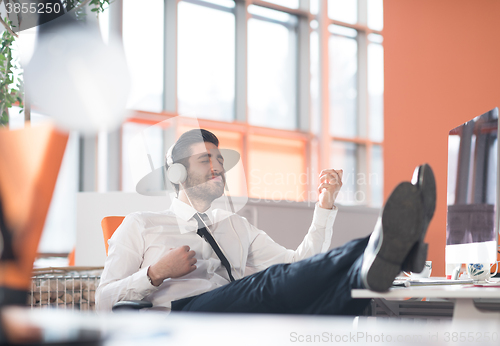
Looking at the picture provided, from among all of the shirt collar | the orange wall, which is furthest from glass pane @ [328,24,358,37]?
the shirt collar

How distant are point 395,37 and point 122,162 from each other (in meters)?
2.79

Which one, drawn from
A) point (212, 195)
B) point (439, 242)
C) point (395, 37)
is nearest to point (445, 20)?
point (395, 37)

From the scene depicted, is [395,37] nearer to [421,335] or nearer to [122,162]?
[122,162]

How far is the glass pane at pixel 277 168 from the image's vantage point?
6246mm

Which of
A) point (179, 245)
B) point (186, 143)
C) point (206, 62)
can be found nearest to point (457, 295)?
point (179, 245)

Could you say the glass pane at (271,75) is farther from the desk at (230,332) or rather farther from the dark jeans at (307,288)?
the desk at (230,332)

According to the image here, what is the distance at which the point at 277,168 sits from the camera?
644cm

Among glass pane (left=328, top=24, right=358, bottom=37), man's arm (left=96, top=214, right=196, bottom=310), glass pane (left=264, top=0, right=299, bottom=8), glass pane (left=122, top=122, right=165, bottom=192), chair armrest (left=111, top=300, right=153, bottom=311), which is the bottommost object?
chair armrest (left=111, top=300, right=153, bottom=311)

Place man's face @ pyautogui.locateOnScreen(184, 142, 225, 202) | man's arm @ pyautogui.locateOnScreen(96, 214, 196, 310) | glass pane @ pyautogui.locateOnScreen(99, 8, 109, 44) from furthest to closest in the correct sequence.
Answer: glass pane @ pyautogui.locateOnScreen(99, 8, 109, 44), man's face @ pyautogui.locateOnScreen(184, 142, 225, 202), man's arm @ pyautogui.locateOnScreen(96, 214, 196, 310)

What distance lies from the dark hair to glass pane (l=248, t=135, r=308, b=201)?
435 cm

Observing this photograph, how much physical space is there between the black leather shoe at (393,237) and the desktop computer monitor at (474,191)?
19.8 inches

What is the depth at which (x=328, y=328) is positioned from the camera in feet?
1.87

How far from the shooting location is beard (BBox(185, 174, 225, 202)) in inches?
68.6

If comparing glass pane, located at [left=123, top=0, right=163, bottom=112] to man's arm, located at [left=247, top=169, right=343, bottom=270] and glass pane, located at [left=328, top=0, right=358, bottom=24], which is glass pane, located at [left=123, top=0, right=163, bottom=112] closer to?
glass pane, located at [left=328, top=0, right=358, bottom=24]
